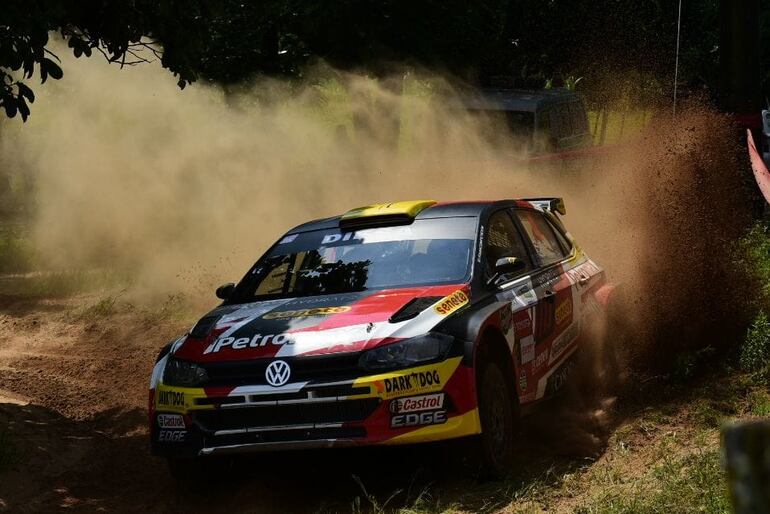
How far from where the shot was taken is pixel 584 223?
Answer: 13.2 meters

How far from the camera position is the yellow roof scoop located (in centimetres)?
738

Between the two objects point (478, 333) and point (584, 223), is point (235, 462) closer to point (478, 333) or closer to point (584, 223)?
point (478, 333)

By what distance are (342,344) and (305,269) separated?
1423 mm

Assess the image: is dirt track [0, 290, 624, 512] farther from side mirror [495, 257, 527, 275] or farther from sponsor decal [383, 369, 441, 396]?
side mirror [495, 257, 527, 275]

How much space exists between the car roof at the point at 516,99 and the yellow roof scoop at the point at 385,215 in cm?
898

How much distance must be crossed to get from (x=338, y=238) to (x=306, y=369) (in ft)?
5.54

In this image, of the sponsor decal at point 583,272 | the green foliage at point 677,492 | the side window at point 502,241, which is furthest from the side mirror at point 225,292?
the green foliage at point 677,492

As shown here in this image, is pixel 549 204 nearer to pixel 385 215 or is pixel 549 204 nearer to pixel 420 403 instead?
pixel 385 215

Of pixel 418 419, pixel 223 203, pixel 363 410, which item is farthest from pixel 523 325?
pixel 223 203

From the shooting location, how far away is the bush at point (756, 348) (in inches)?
295


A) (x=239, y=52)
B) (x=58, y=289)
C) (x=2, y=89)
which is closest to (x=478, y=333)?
(x=2, y=89)

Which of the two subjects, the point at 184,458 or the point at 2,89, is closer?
the point at 184,458

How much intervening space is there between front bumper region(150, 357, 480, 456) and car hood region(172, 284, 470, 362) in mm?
207

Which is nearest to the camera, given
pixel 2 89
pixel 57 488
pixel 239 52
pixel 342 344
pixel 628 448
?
pixel 342 344
